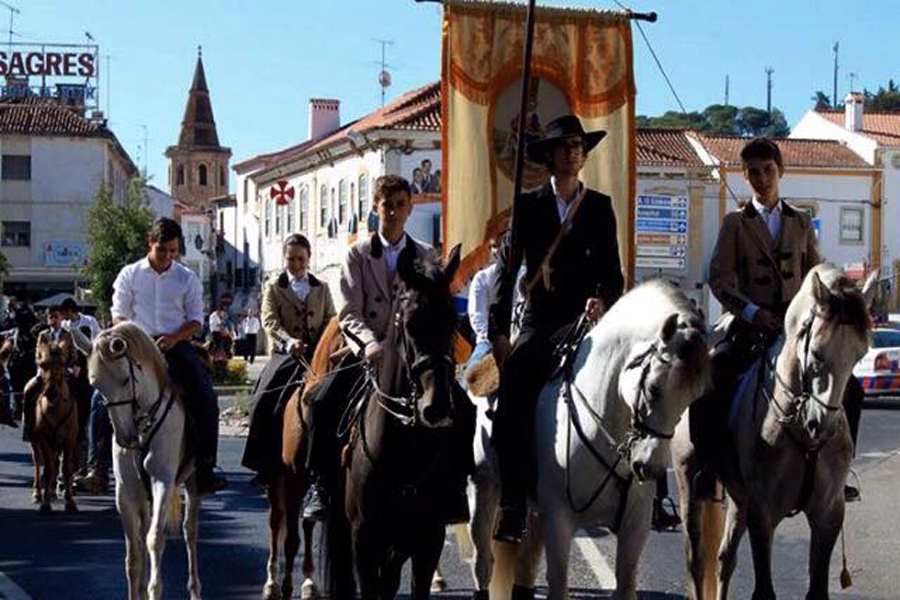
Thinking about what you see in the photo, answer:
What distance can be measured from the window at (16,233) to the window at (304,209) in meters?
17.1

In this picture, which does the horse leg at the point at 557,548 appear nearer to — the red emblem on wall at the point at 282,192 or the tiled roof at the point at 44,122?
the red emblem on wall at the point at 282,192

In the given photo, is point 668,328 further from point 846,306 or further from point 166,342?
point 166,342

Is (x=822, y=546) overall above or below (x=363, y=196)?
below

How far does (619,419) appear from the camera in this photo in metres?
7.37

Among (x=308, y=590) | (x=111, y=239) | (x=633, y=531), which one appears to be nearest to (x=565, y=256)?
(x=633, y=531)

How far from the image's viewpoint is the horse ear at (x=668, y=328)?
6.84 meters

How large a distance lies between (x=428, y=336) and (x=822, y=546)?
270 centimetres

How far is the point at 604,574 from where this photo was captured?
37.4ft

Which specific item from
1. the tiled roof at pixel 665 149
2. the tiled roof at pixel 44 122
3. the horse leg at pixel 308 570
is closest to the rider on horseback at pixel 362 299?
the horse leg at pixel 308 570

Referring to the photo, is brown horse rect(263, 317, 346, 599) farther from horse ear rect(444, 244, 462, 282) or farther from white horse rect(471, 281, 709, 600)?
white horse rect(471, 281, 709, 600)

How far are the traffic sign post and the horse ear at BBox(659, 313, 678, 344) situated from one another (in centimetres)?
5500

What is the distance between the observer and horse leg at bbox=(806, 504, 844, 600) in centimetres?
820

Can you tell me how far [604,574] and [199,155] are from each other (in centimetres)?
13525

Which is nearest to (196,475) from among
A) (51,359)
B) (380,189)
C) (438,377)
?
(380,189)
